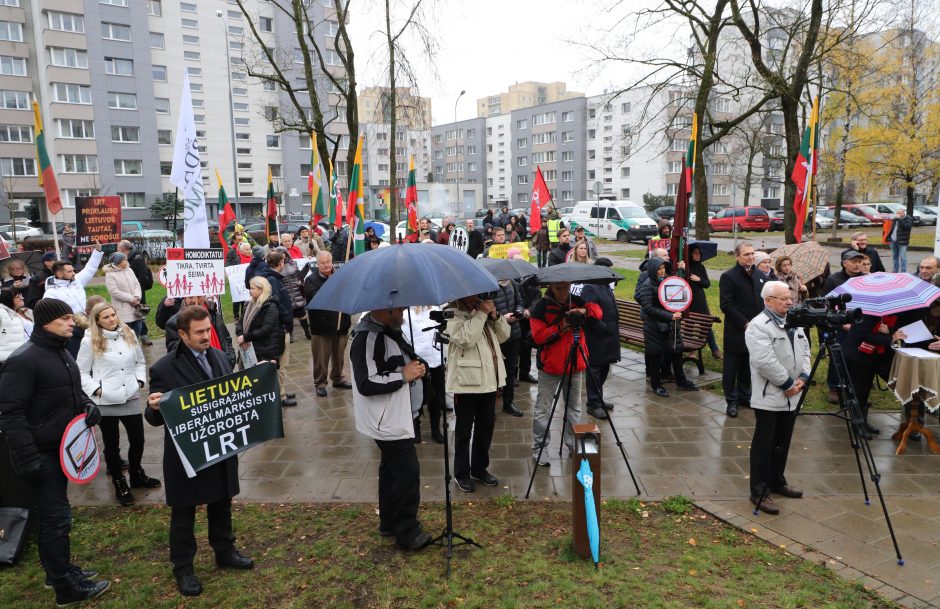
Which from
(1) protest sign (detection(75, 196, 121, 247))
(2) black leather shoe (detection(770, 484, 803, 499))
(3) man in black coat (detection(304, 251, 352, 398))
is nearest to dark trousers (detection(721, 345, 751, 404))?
(2) black leather shoe (detection(770, 484, 803, 499))

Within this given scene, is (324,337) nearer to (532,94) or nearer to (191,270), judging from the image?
(191,270)

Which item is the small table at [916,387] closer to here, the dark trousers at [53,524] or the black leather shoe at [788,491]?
the black leather shoe at [788,491]

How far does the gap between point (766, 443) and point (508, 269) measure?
2.98 m

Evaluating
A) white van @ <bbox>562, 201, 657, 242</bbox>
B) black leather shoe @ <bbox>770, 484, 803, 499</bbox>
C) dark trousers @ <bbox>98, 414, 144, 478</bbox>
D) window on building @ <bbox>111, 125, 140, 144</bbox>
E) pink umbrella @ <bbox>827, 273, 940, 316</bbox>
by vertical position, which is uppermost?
window on building @ <bbox>111, 125, 140, 144</bbox>

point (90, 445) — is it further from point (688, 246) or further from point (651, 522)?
point (688, 246)

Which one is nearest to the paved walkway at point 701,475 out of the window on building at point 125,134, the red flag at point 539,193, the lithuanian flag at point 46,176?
the lithuanian flag at point 46,176

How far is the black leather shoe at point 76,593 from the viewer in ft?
Result: 13.7

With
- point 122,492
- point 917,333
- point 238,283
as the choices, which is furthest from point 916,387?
point 238,283

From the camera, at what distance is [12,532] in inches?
191

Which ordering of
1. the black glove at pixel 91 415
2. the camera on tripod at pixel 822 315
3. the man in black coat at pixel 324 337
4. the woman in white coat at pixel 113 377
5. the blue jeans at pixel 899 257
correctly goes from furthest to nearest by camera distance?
the blue jeans at pixel 899 257, the man in black coat at pixel 324 337, the woman in white coat at pixel 113 377, the camera on tripod at pixel 822 315, the black glove at pixel 91 415

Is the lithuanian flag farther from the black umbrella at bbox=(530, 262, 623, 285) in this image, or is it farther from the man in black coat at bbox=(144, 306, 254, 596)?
the black umbrella at bbox=(530, 262, 623, 285)

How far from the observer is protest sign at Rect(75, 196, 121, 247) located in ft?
43.3

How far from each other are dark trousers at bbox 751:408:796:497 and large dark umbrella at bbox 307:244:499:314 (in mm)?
2784

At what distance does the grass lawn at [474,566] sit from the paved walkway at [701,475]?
30 cm
